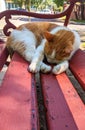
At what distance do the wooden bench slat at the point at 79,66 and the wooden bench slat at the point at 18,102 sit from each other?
38 centimetres

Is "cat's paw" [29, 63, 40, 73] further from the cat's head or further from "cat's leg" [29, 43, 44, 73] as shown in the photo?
the cat's head

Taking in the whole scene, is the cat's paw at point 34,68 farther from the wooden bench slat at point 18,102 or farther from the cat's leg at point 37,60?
the wooden bench slat at point 18,102

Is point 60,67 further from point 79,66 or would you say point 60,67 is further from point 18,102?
point 18,102

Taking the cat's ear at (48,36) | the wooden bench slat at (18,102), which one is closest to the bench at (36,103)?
the wooden bench slat at (18,102)

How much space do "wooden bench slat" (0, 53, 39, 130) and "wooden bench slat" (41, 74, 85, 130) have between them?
0.38 feet

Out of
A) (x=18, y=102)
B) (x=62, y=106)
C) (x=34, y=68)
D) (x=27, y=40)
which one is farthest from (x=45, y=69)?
(x=18, y=102)

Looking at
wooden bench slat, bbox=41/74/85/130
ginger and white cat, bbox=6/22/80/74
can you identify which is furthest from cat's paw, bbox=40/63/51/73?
wooden bench slat, bbox=41/74/85/130

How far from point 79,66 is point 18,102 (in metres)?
1.17

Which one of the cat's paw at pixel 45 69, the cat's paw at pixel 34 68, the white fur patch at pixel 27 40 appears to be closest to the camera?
the cat's paw at pixel 34 68

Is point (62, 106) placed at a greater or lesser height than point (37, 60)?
greater

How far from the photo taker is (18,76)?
2332 mm

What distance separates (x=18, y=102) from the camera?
1.74m

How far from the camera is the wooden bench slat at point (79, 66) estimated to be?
2.49 m

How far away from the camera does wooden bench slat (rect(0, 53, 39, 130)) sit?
146cm
